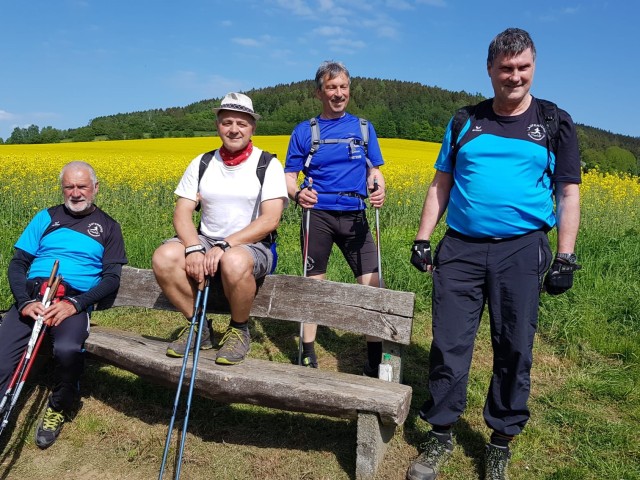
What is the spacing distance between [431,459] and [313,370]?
80 centimetres

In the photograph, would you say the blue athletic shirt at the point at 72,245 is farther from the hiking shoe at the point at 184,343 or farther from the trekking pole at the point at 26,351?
the hiking shoe at the point at 184,343

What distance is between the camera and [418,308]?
5.24 meters

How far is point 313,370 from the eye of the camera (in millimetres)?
3121

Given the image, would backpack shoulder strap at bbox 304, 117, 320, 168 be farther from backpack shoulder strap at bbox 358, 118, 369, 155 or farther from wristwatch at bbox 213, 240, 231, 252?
wristwatch at bbox 213, 240, 231, 252

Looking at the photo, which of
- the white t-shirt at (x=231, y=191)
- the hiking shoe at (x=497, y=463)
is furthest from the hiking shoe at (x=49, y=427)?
the hiking shoe at (x=497, y=463)

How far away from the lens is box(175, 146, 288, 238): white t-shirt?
3.38 metres

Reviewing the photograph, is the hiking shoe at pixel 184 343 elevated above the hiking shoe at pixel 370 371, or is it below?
above

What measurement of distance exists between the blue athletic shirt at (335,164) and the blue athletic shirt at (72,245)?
141 centimetres

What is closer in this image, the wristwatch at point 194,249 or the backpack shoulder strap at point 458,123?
the backpack shoulder strap at point 458,123

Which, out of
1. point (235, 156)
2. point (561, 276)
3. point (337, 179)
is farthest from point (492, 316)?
point (235, 156)

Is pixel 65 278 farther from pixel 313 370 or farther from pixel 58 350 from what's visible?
pixel 313 370

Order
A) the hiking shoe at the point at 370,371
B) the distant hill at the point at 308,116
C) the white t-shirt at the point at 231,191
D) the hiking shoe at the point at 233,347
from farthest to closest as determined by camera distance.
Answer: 1. the distant hill at the point at 308,116
2. the hiking shoe at the point at 370,371
3. the white t-shirt at the point at 231,191
4. the hiking shoe at the point at 233,347

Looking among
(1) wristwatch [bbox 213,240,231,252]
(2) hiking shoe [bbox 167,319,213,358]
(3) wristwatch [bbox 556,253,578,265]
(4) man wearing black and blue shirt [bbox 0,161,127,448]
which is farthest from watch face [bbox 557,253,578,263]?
(4) man wearing black and blue shirt [bbox 0,161,127,448]

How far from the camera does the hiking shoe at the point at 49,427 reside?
324 cm
